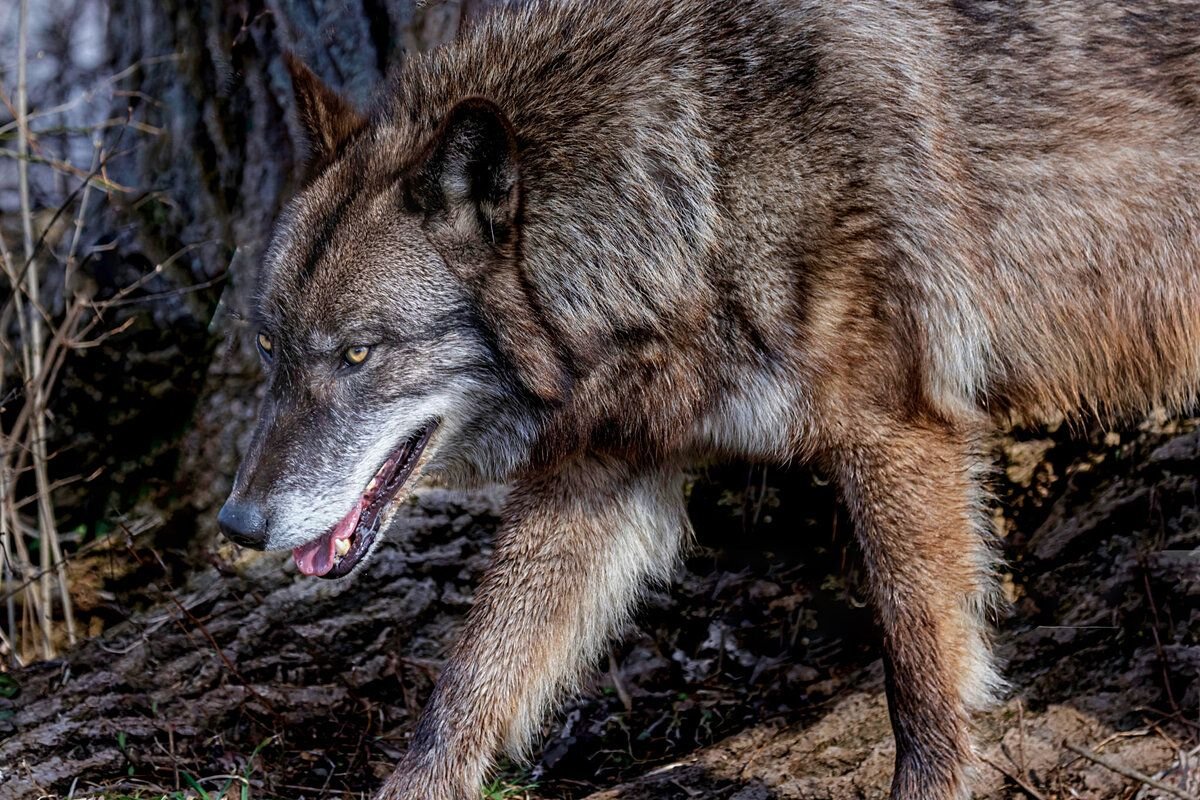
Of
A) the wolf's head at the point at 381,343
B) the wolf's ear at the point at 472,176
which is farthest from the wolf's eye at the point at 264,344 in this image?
the wolf's ear at the point at 472,176

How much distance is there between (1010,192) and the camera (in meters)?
3.56

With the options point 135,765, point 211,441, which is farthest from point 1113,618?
point 211,441

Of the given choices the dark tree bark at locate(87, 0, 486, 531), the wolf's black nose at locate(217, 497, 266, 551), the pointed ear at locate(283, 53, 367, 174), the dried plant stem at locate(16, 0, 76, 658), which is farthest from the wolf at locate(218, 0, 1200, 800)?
the dried plant stem at locate(16, 0, 76, 658)

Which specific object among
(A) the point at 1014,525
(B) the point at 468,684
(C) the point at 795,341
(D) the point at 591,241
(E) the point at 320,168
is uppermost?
(E) the point at 320,168

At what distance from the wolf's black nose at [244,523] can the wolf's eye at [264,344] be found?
0.52 metres

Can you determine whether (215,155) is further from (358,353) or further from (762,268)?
(762,268)

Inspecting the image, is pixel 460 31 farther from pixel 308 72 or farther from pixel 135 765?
pixel 135 765

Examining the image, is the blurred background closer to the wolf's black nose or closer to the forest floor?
the forest floor

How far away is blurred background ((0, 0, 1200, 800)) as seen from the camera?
401 cm

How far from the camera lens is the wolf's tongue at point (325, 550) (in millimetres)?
3504

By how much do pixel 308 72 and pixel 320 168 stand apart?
0.33 metres

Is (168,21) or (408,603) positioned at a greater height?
(168,21)

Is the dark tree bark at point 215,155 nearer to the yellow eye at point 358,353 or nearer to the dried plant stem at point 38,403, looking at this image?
the dried plant stem at point 38,403

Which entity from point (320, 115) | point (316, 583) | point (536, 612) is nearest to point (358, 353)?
point (320, 115)
